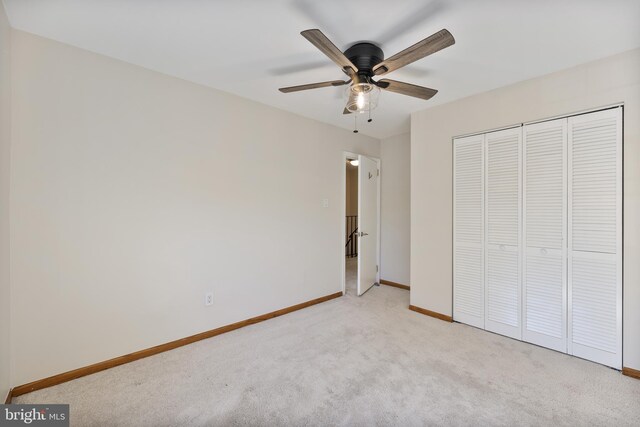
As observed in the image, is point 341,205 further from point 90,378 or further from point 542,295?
point 90,378

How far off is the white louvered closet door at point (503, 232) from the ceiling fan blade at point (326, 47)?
1782mm

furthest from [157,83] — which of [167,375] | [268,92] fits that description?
[167,375]

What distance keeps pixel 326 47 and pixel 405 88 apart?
766 mm

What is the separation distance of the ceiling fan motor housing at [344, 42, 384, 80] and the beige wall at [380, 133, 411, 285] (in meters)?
2.42

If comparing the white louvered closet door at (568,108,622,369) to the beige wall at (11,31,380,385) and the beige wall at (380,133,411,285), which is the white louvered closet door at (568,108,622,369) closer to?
the beige wall at (380,133,411,285)

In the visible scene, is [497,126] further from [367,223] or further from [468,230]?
[367,223]

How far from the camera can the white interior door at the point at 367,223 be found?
377cm

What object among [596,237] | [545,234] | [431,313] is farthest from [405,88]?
[431,313]

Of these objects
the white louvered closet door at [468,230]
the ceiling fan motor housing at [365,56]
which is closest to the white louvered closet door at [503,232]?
the white louvered closet door at [468,230]

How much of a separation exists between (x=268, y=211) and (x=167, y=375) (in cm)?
171

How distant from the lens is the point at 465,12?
1597 mm

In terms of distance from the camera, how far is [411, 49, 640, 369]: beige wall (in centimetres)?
199

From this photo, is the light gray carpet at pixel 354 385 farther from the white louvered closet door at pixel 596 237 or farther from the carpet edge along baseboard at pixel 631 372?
the white louvered closet door at pixel 596 237

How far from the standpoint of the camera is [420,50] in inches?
58.3
